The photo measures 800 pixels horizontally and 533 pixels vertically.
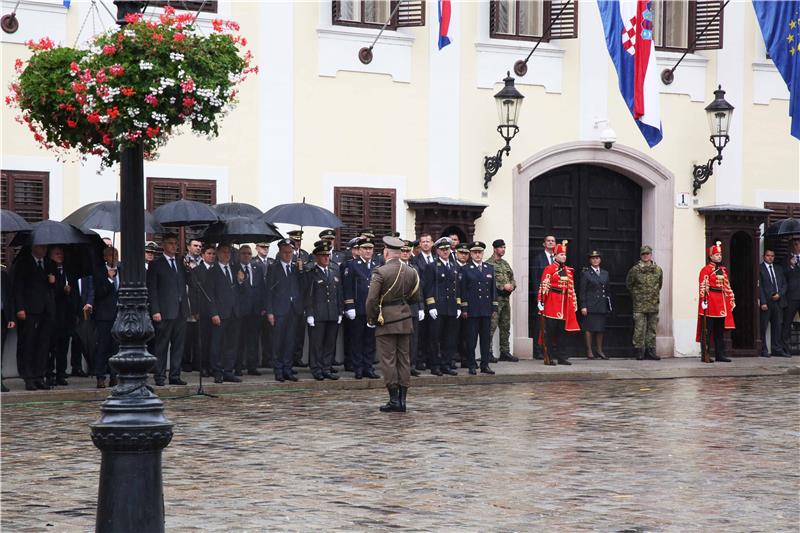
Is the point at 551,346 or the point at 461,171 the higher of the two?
the point at 461,171

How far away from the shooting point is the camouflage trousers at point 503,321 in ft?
72.0

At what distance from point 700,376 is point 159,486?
14.8 metres

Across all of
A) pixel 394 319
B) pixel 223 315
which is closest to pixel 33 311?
pixel 223 315

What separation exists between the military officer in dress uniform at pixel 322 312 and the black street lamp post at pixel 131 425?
1098 cm

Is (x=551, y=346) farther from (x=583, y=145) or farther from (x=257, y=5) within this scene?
(x=257, y=5)

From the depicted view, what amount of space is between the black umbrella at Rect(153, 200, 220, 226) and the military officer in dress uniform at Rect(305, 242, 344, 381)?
1.63 meters

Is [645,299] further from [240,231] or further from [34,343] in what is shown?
[34,343]

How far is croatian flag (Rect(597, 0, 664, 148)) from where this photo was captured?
21.9 m

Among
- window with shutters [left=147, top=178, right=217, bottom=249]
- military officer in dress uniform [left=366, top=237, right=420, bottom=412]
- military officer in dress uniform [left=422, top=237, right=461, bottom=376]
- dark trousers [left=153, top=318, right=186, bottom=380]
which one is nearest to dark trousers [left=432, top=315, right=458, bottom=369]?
military officer in dress uniform [left=422, top=237, right=461, bottom=376]

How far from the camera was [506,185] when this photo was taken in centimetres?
2267

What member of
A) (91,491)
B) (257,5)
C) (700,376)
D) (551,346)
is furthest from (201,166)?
(91,491)

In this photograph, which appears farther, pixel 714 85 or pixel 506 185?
pixel 714 85

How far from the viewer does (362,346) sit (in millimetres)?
19219

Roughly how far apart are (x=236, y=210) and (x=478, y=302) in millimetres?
3744
